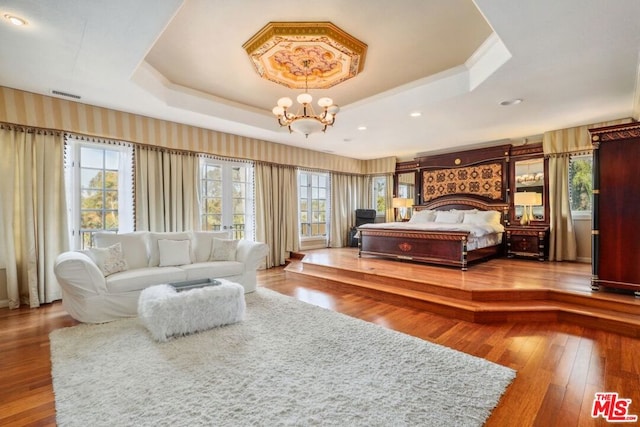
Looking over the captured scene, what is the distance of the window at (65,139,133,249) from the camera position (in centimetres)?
421

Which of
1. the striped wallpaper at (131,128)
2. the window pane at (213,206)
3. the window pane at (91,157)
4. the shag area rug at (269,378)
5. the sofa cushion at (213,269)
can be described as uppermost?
the striped wallpaper at (131,128)

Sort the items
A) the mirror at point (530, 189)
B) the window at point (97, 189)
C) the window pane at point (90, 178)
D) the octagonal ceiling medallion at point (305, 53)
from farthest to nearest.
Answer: the mirror at point (530, 189), the window pane at point (90, 178), the window at point (97, 189), the octagonal ceiling medallion at point (305, 53)

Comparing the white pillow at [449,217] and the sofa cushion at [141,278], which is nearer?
the sofa cushion at [141,278]

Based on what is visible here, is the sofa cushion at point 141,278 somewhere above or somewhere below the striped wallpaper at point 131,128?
below

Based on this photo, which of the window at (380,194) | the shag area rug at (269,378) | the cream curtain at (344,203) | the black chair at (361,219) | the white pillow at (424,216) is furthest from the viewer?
the window at (380,194)

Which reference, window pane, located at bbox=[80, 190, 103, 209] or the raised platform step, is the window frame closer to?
the raised platform step

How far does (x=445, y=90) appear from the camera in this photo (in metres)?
3.82

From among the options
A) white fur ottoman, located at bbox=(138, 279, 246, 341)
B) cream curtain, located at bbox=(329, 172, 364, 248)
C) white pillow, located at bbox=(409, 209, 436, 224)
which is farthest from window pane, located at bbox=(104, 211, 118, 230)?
white pillow, located at bbox=(409, 209, 436, 224)

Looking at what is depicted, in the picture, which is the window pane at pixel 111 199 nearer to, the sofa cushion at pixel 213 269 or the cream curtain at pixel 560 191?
the sofa cushion at pixel 213 269

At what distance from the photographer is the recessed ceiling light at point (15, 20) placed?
2.28m

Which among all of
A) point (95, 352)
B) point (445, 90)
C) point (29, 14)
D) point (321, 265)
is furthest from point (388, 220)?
point (29, 14)

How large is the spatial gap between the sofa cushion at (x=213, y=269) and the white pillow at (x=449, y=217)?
4.38 m

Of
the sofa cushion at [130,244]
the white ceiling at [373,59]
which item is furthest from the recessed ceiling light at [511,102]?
the sofa cushion at [130,244]

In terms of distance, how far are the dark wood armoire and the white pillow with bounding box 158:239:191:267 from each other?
5076mm
